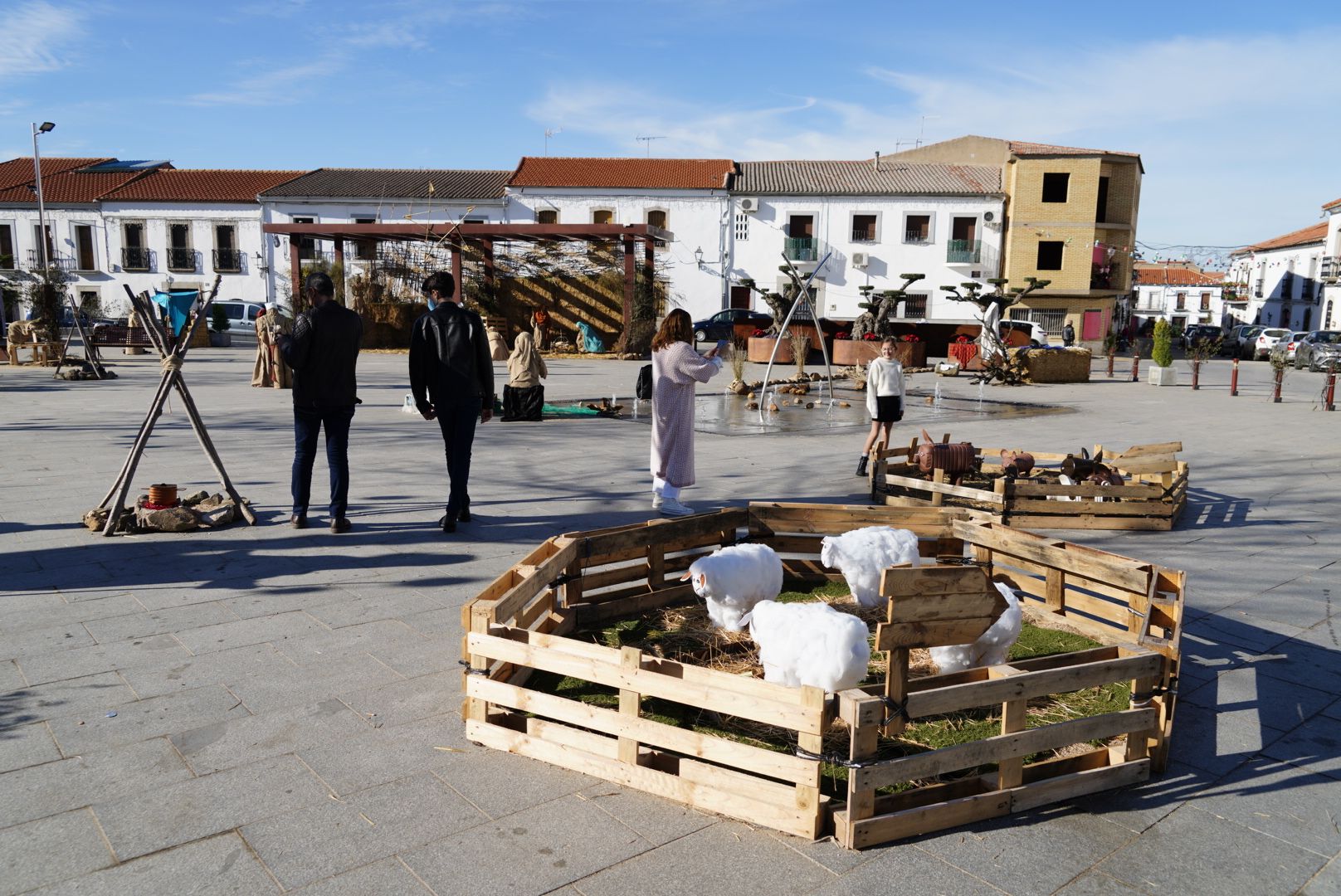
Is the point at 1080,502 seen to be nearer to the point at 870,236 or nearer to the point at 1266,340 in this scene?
the point at 1266,340

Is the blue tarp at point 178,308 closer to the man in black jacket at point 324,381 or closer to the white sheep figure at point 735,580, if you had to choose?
the man in black jacket at point 324,381

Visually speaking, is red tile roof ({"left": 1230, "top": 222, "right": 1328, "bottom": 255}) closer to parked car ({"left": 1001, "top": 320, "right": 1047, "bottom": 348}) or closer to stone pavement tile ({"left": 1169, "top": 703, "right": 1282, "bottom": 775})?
parked car ({"left": 1001, "top": 320, "right": 1047, "bottom": 348})

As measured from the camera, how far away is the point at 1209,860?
3037 millimetres

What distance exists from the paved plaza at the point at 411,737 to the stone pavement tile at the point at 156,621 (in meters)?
0.02

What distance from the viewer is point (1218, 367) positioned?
30984 millimetres

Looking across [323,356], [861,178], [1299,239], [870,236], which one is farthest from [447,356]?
[1299,239]

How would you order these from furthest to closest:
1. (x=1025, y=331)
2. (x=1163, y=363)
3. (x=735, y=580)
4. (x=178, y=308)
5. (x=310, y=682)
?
1. (x=1025, y=331)
2. (x=1163, y=363)
3. (x=178, y=308)
4. (x=735, y=580)
5. (x=310, y=682)

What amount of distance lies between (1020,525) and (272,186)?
143 feet

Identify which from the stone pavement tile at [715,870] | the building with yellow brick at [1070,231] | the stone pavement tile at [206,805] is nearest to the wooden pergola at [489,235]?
the building with yellow brick at [1070,231]

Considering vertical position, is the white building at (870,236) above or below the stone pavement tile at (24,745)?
above

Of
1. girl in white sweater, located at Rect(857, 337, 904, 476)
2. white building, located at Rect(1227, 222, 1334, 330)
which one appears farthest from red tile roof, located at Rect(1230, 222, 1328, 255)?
girl in white sweater, located at Rect(857, 337, 904, 476)

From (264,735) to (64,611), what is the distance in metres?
2.12

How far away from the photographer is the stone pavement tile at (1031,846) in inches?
A: 116

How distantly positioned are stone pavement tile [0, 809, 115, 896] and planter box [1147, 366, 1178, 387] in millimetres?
23327
